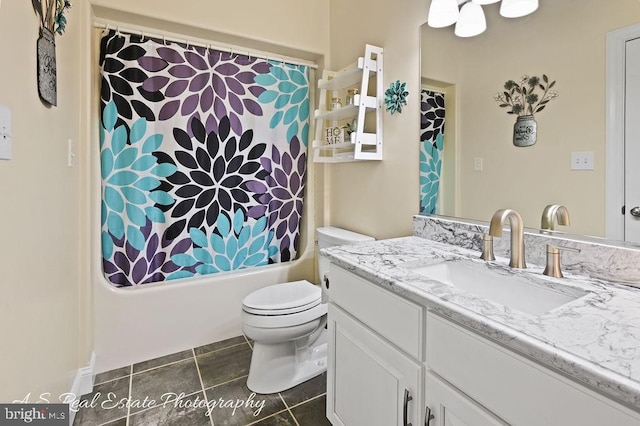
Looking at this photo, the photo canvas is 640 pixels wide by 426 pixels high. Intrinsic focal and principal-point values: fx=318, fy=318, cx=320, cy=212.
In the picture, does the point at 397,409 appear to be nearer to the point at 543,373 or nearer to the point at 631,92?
the point at 543,373

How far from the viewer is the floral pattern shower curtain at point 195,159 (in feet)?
6.07

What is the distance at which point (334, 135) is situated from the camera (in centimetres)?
207

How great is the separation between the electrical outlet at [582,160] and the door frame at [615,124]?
1.7 inches

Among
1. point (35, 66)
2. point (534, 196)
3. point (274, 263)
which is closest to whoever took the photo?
point (35, 66)

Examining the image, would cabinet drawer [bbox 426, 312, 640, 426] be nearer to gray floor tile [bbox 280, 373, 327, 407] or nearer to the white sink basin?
the white sink basin

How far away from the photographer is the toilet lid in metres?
1.64

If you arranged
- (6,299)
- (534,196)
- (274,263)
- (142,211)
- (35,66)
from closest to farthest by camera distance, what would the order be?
(6,299) → (35,66) → (534,196) → (142,211) → (274,263)

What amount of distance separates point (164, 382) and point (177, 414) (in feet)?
0.98

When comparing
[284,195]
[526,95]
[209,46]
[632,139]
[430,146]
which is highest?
[209,46]

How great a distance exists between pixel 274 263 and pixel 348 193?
0.75 meters

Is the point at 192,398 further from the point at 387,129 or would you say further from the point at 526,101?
the point at 526,101

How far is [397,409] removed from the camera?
96 centimetres

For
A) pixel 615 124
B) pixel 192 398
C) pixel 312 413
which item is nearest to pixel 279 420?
pixel 312 413

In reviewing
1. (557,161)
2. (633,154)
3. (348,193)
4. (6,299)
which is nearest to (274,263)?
(348,193)
